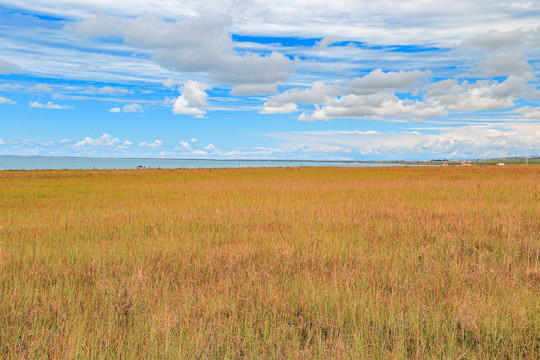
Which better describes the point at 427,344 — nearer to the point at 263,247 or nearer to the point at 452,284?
the point at 452,284

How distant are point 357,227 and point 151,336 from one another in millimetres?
6843

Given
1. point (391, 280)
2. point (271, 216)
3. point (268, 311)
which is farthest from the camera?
point (271, 216)

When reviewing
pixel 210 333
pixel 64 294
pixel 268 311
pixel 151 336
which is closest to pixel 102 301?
pixel 64 294

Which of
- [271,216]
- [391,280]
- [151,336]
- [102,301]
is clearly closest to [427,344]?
[391,280]

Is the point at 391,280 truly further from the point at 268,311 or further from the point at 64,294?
the point at 64,294

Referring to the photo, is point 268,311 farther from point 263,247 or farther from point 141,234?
point 141,234

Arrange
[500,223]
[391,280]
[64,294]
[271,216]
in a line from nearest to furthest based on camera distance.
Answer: [64,294], [391,280], [500,223], [271,216]

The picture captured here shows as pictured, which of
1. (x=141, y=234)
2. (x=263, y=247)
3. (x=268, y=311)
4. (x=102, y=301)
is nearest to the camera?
(x=268, y=311)

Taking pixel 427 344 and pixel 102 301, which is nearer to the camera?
pixel 427 344

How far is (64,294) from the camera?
4629 mm

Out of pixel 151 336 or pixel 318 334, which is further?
pixel 318 334

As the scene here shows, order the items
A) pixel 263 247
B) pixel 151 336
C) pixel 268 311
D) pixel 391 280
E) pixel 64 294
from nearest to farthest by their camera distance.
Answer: pixel 151 336 < pixel 268 311 < pixel 64 294 < pixel 391 280 < pixel 263 247

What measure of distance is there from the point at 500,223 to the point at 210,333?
8738 mm

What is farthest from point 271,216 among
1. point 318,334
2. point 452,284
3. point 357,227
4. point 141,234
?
point 318,334
